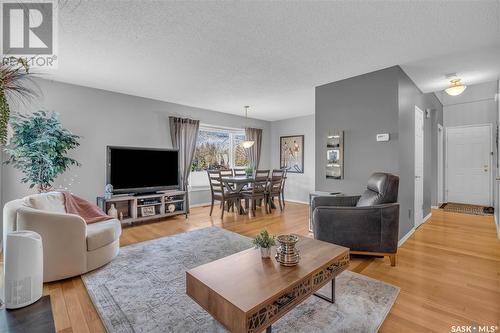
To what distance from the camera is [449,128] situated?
591cm

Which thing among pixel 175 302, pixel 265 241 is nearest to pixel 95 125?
pixel 175 302

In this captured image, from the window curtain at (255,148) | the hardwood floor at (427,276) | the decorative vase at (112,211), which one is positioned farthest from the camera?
the window curtain at (255,148)

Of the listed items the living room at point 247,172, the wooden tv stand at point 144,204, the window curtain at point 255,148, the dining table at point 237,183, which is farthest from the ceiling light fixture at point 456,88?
the wooden tv stand at point 144,204

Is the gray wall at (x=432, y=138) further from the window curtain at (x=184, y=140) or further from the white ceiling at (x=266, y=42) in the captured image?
the window curtain at (x=184, y=140)

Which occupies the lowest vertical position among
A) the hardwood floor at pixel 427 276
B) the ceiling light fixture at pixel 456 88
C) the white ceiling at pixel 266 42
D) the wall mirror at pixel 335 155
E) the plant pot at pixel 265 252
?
the hardwood floor at pixel 427 276

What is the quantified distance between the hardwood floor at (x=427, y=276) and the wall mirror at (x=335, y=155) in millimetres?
1096

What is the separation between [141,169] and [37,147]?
62.4 inches

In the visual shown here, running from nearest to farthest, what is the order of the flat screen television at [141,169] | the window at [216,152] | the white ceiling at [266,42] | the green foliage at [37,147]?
the white ceiling at [266,42] < the green foliage at [37,147] < the flat screen television at [141,169] < the window at [216,152]

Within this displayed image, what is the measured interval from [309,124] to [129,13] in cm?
533

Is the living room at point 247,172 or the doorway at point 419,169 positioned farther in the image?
the doorway at point 419,169

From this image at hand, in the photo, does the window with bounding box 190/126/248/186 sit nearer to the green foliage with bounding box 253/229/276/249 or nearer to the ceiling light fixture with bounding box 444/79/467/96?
the green foliage with bounding box 253/229/276/249

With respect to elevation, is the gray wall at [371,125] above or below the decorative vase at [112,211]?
above

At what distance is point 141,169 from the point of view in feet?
14.5

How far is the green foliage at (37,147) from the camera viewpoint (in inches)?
118
